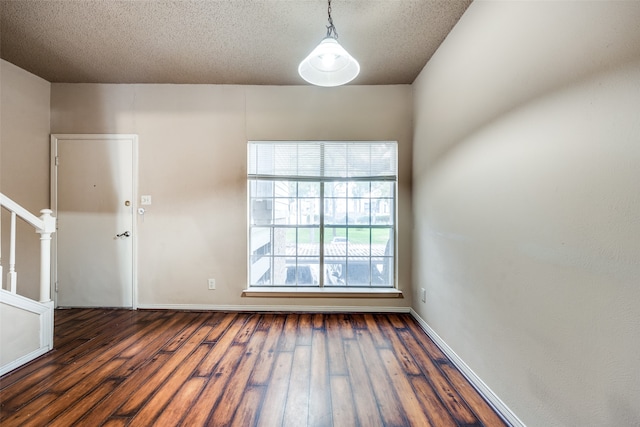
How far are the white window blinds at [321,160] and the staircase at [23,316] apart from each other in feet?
6.38

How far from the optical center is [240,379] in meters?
1.81

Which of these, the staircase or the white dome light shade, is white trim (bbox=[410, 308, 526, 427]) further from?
the staircase

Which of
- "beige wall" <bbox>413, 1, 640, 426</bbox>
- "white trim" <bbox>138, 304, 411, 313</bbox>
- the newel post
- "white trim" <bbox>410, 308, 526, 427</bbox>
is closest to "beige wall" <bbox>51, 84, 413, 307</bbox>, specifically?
"white trim" <bbox>138, 304, 411, 313</bbox>

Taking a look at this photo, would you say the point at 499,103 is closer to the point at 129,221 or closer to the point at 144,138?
the point at 144,138

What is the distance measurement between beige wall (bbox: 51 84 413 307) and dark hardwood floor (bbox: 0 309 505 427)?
54cm

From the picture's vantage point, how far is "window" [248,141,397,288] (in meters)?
3.07

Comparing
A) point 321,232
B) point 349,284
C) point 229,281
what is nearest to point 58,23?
point 229,281

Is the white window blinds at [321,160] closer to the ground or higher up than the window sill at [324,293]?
higher up

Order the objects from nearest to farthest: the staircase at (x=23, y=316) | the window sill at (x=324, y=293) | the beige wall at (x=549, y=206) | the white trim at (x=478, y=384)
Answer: the beige wall at (x=549, y=206)
the white trim at (x=478, y=384)
the staircase at (x=23, y=316)
the window sill at (x=324, y=293)

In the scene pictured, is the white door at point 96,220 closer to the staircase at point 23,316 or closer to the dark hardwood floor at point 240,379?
the dark hardwood floor at point 240,379

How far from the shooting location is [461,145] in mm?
1939

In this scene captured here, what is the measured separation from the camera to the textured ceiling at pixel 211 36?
6.22ft

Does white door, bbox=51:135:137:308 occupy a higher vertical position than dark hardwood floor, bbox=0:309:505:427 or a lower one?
higher

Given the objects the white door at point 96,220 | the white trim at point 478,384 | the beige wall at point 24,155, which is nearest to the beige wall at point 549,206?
the white trim at point 478,384
